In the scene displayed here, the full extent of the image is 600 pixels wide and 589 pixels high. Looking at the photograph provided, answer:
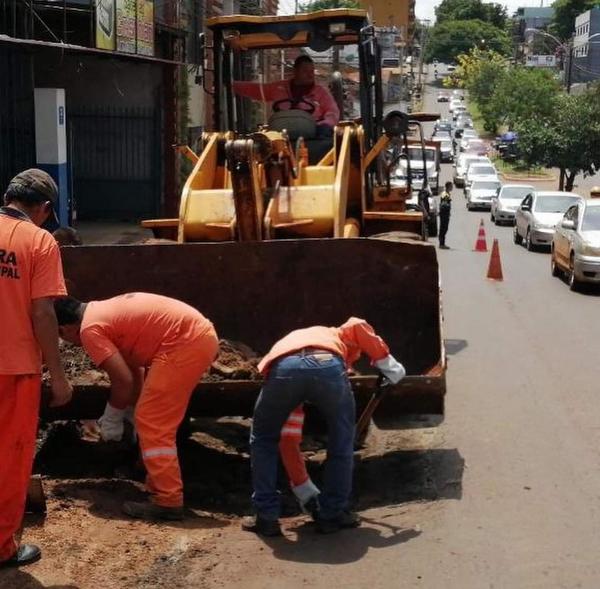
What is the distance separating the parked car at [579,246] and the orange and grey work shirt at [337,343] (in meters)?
12.3

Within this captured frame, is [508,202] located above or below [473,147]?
below

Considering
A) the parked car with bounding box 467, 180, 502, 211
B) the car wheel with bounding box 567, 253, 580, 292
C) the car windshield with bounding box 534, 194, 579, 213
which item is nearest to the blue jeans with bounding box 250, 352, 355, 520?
the car wheel with bounding box 567, 253, 580, 292

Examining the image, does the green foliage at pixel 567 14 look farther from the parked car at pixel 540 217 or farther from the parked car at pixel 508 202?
the parked car at pixel 540 217

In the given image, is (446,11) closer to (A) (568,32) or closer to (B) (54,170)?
(A) (568,32)

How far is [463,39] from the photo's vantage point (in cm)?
14612

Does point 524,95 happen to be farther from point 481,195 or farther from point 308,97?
point 308,97

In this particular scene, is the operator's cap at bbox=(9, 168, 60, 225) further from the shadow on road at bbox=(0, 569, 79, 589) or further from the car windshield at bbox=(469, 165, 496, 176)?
the car windshield at bbox=(469, 165, 496, 176)

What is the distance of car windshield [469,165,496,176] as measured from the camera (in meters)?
51.0

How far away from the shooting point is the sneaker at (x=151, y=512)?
21.2 ft

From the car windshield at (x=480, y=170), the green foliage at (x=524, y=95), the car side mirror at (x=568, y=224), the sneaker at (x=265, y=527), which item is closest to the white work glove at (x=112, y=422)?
the sneaker at (x=265, y=527)

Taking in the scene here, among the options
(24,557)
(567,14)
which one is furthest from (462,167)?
(567,14)

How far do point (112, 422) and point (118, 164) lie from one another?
813 inches

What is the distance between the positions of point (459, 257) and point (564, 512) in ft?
58.7

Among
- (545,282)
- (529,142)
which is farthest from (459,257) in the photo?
(529,142)
